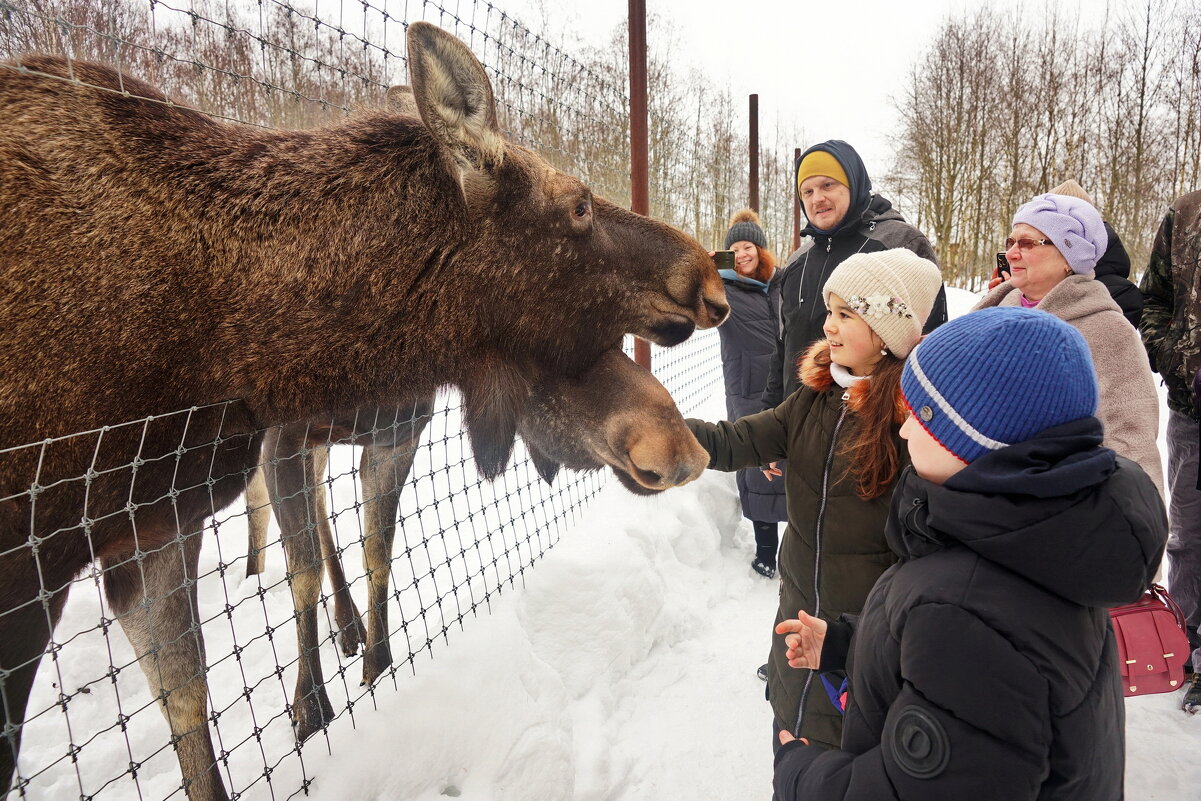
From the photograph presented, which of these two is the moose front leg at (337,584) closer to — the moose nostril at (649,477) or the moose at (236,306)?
the moose at (236,306)

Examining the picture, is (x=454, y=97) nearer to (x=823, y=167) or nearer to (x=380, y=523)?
(x=823, y=167)

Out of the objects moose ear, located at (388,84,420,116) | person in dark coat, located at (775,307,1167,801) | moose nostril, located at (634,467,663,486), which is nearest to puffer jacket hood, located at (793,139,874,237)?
moose nostril, located at (634,467,663,486)

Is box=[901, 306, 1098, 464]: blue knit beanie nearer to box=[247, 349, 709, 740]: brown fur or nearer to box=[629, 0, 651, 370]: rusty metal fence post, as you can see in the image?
box=[247, 349, 709, 740]: brown fur

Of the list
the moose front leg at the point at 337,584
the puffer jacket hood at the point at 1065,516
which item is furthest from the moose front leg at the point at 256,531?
the puffer jacket hood at the point at 1065,516

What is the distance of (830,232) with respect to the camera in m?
3.15

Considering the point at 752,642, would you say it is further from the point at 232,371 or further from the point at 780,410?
the point at 232,371

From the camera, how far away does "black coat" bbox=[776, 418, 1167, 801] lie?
0.98 m

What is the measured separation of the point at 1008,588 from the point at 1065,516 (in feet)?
0.49

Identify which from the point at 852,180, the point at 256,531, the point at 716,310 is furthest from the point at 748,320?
the point at 256,531

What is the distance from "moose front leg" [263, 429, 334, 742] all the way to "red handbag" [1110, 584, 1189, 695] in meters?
2.97

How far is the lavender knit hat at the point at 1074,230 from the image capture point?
2645mm

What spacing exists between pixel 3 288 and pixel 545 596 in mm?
2606

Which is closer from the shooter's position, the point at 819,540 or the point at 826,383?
the point at 819,540

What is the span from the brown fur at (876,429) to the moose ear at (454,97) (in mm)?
1358
